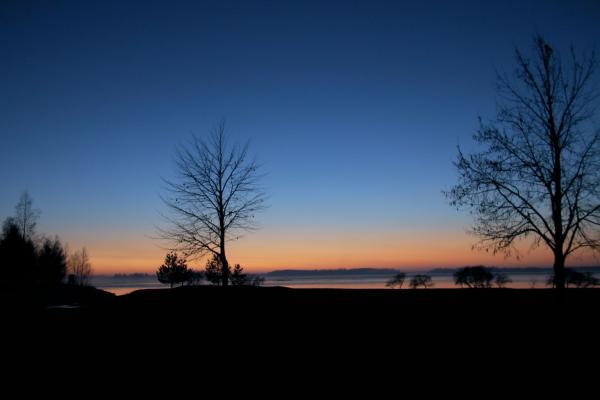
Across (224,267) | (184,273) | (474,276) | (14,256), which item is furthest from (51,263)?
(474,276)

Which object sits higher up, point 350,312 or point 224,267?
point 224,267

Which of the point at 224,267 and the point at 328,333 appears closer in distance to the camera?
the point at 328,333

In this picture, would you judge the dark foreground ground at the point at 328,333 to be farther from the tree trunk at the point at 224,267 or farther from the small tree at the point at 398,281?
the small tree at the point at 398,281

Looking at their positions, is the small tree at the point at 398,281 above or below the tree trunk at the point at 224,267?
below

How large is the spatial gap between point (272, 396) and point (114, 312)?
5.46m

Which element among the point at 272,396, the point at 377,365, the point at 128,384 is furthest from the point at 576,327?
the point at 128,384

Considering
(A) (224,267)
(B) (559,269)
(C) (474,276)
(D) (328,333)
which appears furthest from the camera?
(C) (474,276)

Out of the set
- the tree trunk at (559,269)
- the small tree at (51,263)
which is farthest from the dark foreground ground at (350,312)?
the small tree at (51,263)

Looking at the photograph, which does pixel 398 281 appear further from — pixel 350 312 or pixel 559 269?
pixel 350 312

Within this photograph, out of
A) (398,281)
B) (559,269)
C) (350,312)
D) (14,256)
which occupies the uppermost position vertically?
(14,256)

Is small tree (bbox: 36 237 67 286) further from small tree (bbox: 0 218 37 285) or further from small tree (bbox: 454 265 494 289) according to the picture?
small tree (bbox: 454 265 494 289)

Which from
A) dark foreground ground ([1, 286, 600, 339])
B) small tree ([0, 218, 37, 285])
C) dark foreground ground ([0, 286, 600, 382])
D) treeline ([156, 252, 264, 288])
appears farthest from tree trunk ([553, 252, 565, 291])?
small tree ([0, 218, 37, 285])

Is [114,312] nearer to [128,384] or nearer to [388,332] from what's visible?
[128,384]

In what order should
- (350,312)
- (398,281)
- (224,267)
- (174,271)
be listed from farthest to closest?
(398,281) < (174,271) < (224,267) < (350,312)
